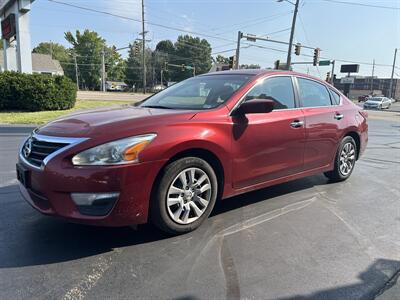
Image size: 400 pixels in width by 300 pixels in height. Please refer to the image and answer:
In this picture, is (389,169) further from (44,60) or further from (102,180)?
(44,60)

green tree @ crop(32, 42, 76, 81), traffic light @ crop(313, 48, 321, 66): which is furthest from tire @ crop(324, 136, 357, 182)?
green tree @ crop(32, 42, 76, 81)

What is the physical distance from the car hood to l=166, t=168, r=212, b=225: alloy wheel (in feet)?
1.77

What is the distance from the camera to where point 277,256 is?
3174mm

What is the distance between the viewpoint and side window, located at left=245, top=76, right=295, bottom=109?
166 inches

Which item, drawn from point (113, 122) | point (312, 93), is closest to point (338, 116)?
point (312, 93)

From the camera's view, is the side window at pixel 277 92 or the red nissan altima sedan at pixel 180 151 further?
the side window at pixel 277 92

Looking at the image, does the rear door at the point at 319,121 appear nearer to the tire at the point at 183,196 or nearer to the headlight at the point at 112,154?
the tire at the point at 183,196

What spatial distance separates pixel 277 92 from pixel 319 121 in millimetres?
795

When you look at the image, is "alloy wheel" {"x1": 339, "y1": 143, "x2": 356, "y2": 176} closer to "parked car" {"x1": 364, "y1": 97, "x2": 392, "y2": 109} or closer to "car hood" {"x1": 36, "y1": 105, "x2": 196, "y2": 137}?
"car hood" {"x1": 36, "y1": 105, "x2": 196, "y2": 137}

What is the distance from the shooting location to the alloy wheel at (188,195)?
338cm

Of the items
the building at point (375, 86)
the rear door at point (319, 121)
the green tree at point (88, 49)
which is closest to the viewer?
the rear door at point (319, 121)

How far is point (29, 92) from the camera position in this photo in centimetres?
1573

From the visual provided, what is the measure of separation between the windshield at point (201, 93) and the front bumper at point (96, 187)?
113 centimetres

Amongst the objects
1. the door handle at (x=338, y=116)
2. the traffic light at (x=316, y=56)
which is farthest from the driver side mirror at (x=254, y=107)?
the traffic light at (x=316, y=56)
